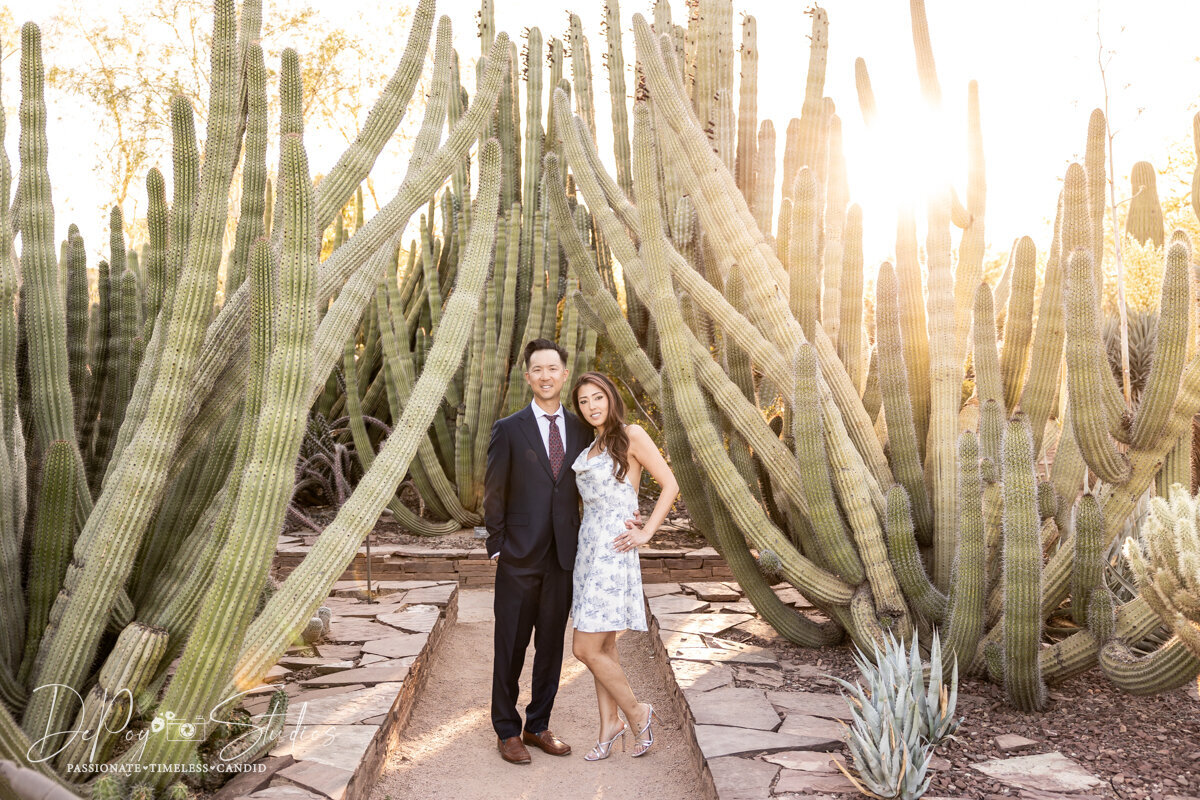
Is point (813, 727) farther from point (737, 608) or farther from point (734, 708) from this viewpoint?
point (737, 608)

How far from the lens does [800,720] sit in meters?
3.54

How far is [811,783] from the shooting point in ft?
9.64

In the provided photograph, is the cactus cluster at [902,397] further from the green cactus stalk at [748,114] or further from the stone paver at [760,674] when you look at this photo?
the green cactus stalk at [748,114]

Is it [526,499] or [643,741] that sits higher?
[526,499]

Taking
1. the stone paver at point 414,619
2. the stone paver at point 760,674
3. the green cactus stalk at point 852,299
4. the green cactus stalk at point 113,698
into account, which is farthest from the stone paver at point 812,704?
the green cactus stalk at point 113,698

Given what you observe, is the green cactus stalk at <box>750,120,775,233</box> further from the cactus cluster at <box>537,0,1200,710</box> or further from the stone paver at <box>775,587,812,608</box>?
the stone paver at <box>775,587,812,608</box>

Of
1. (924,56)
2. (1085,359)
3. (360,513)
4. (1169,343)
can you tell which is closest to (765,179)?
(924,56)

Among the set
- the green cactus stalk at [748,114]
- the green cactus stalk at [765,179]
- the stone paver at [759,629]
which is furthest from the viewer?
the green cactus stalk at [748,114]

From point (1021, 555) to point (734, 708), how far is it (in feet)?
4.10

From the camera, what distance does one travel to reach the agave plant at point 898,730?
2773 millimetres

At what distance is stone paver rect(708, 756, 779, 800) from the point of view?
9.33ft

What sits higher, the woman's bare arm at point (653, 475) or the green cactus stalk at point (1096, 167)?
the green cactus stalk at point (1096, 167)

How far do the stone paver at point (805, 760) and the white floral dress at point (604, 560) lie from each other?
0.70 meters

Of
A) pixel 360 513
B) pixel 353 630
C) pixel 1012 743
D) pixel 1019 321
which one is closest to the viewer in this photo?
pixel 360 513
